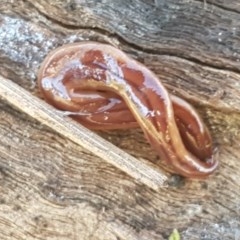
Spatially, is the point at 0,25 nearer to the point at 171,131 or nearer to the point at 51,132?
the point at 51,132

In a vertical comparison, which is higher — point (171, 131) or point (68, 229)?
point (171, 131)

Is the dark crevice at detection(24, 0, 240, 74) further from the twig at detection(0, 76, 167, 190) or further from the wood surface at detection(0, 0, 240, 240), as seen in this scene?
the twig at detection(0, 76, 167, 190)

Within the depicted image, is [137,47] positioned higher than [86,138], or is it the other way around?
[137,47]

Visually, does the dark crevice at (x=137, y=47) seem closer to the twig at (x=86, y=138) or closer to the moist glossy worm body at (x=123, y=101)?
the moist glossy worm body at (x=123, y=101)

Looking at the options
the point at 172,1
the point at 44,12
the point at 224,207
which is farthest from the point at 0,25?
the point at 224,207

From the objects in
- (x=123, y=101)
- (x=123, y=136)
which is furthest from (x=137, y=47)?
(x=123, y=136)

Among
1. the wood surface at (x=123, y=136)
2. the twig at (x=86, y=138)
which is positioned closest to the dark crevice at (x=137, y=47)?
the wood surface at (x=123, y=136)

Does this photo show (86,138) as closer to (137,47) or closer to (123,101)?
(123,101)
